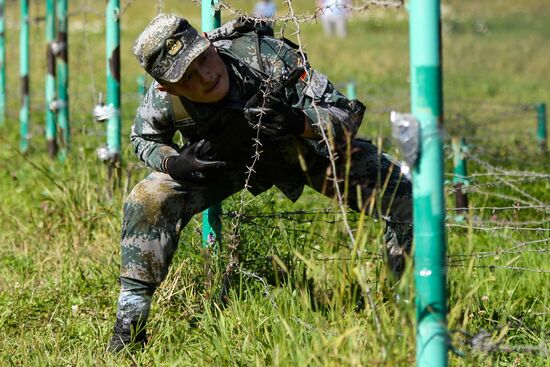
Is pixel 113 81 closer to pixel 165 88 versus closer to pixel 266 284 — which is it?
pixel 165 88

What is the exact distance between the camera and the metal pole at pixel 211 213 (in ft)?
15.8

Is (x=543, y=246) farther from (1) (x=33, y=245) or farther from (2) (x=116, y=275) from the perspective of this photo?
(1) (x=33, y=245)

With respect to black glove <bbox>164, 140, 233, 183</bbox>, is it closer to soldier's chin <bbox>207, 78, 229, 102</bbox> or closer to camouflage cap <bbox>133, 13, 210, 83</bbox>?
soldier's chin <bbox>207, 78, 229, 102</bbox>

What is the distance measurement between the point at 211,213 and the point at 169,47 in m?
A: 1.10

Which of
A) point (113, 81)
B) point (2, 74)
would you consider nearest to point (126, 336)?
point (113, 81)

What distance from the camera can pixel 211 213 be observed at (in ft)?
15.8

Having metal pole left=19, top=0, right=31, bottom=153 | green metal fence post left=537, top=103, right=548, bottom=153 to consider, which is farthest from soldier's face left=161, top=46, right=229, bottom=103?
green metal fence post left=537, top=103, right=548, bottom=153

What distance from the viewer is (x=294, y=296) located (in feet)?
13.5

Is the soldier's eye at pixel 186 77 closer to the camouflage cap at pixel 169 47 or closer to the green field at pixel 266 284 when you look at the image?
the camouflage cap at pixel 169 47

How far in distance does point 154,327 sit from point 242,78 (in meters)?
1.14

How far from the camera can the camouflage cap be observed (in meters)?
3.88

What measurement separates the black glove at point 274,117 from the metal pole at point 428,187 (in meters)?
0.96

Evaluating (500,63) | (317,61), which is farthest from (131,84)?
(500,63)

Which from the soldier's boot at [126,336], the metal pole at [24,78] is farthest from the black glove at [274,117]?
the metal pole at [24,78]
